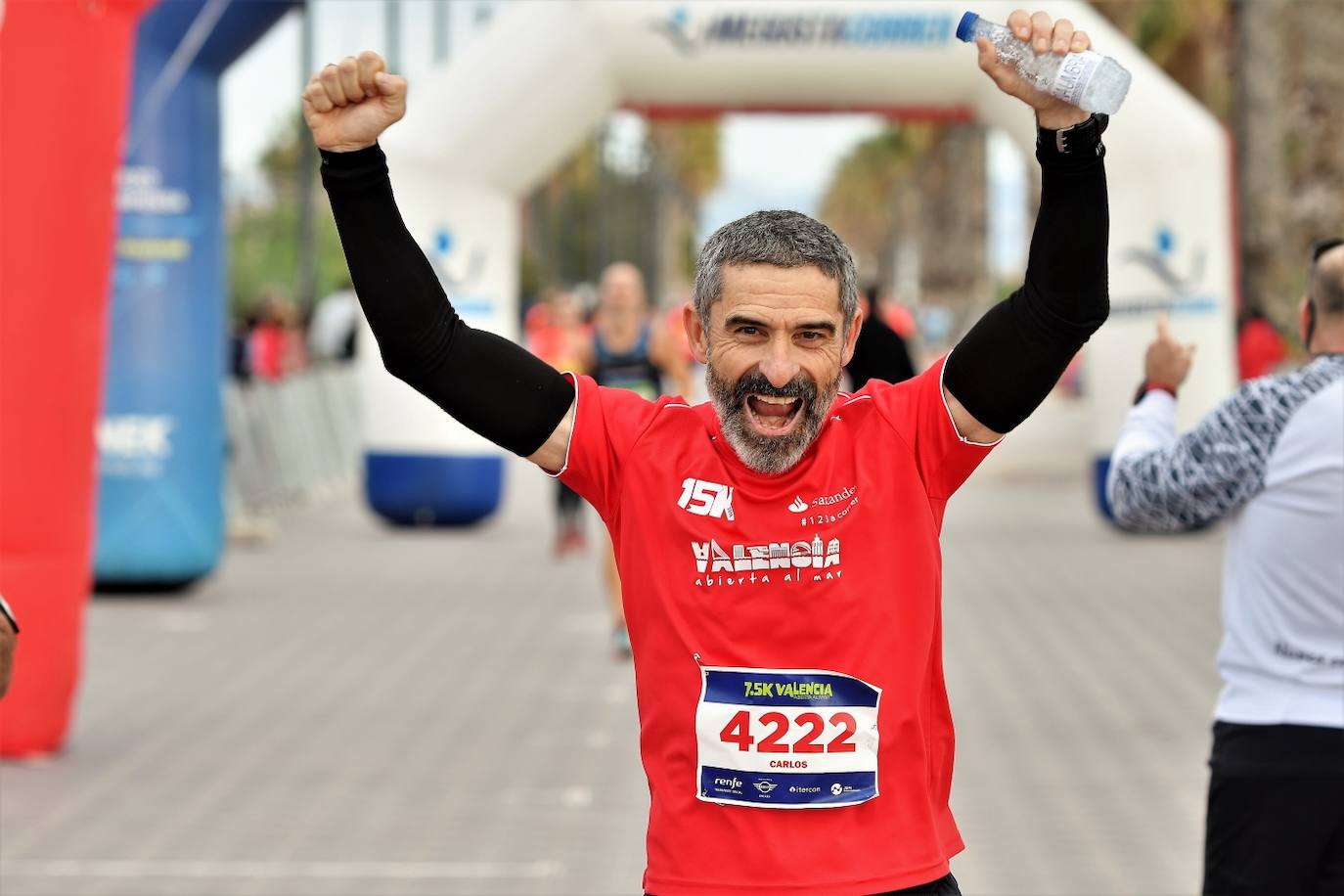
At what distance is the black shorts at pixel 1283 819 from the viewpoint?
3.64 m

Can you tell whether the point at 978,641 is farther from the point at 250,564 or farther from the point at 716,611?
the point at 716,611

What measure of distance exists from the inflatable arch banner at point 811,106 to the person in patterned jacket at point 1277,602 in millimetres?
9231

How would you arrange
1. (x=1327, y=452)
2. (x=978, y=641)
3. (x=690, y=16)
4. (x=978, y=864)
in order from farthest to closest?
(x=690, y=16) < (x=978, y=641) < (x=978, y=864) < (x=1327, y=452)

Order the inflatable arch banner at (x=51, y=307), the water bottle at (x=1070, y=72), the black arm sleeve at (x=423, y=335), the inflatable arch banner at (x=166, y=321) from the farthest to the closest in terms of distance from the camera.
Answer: the inflatable arch banner at (x=166, y=321) → the inflatable arch banner at (x=51, y=307) → the black arm sleeve at (x=423, y=335) → the water bottle at (x=1070, y=72)

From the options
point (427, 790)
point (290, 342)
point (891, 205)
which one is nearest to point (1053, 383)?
point (427, 790)

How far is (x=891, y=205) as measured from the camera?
92438 mm

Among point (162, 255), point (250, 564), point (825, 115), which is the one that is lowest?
point (250, 564)

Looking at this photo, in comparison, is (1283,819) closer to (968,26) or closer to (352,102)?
(968,26)

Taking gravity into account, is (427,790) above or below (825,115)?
below

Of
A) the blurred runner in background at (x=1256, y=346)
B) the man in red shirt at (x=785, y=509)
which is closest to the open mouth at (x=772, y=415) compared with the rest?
the man in red shirt at (x=785, y=509)

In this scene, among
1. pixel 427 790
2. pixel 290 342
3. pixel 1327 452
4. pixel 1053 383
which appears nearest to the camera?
pixel 1053 383

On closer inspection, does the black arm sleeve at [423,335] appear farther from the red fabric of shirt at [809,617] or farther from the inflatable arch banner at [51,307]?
the inflatable arch banner at [51,307]

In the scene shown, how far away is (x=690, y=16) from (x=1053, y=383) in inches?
426


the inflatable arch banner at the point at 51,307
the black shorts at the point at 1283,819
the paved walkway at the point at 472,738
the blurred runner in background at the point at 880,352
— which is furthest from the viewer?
the blurred runner in background at the point at 880,352
